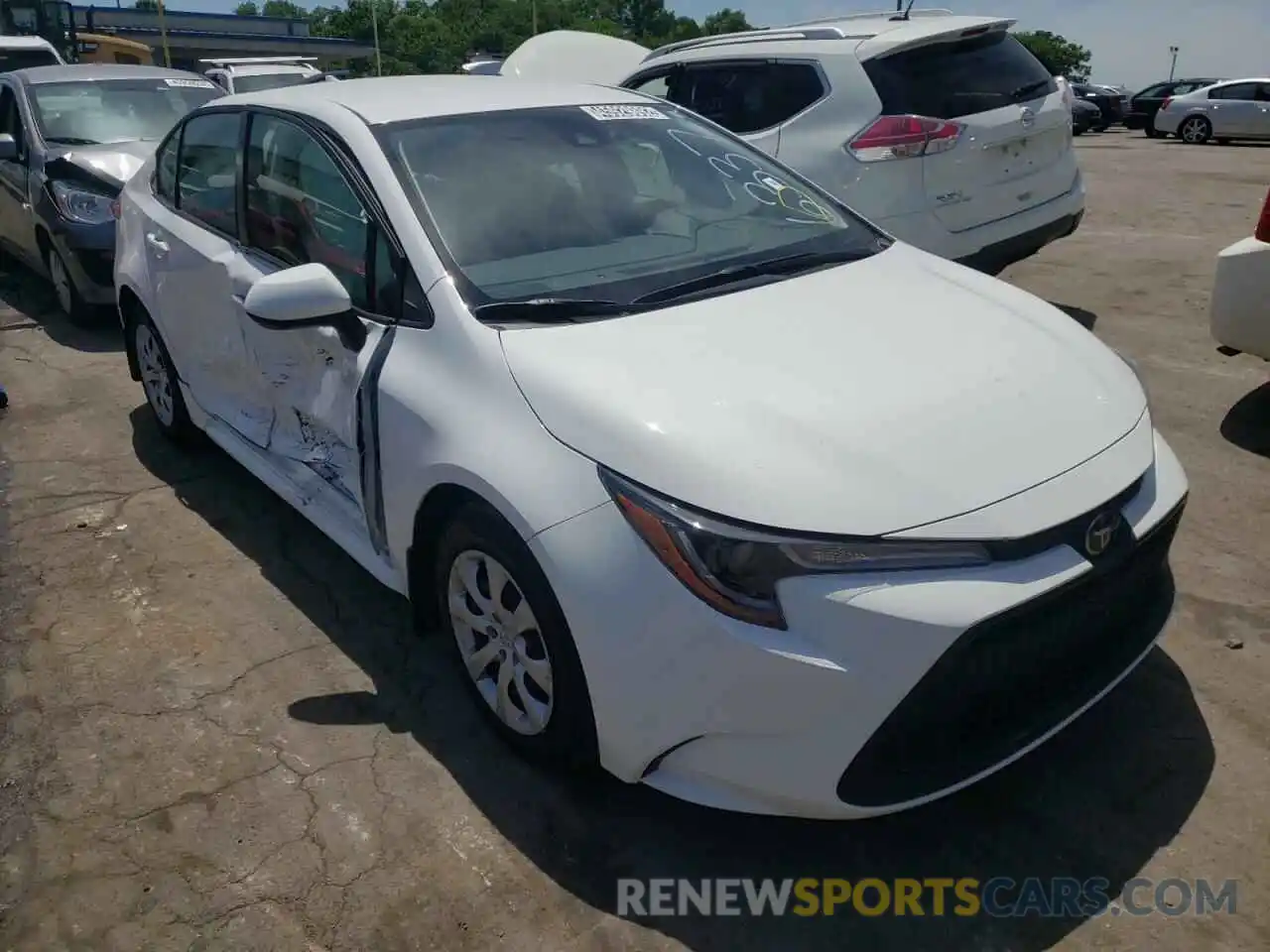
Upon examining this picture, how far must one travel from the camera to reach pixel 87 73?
8.09 m

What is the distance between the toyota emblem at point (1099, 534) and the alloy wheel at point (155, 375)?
12.4ft

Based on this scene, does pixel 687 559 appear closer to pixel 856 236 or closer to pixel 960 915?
pixel 960 915

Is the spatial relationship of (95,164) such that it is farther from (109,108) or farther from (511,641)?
(511,641)

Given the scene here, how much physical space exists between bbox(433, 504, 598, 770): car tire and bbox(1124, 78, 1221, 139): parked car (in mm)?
26344

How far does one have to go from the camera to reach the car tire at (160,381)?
461cm

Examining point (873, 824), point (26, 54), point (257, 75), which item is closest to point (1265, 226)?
point (873, 824)

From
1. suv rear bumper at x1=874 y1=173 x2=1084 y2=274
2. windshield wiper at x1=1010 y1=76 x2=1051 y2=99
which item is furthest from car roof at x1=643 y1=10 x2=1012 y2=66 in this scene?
suv rear bumper at x1=874 y1=173 x2=1084 y2=274

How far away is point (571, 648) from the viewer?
2375 mm

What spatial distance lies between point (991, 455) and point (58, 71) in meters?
8.28

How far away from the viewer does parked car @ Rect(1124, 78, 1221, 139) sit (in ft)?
83.1

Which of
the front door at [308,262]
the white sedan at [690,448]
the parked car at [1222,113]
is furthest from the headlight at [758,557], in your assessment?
the parked car at [1222,113]

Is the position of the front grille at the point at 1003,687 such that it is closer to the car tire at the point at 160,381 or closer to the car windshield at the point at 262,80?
the car tire at the point at 160,381

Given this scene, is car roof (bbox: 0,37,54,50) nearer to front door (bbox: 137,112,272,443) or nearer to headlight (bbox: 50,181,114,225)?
headlight (bbox: 50,181,114,225)

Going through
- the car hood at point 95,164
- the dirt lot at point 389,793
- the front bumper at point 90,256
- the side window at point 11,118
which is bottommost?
the dirt lot at point 389,793
